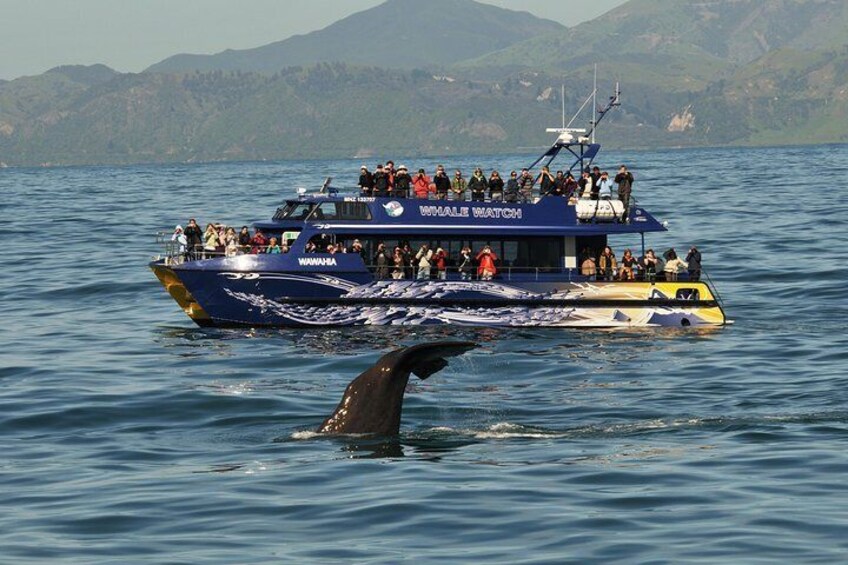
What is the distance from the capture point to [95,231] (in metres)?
89.9

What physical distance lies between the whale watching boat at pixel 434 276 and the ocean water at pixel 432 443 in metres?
0.78

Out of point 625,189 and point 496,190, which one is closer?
point 496,190

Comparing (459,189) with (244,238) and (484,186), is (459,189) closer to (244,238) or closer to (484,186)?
(484,186)

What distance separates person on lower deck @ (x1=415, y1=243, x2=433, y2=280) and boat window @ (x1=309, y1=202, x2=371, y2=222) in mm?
2125

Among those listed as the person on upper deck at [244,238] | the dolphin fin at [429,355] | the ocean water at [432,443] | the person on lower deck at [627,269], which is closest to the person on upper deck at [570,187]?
the person on lower deck at [627,269]

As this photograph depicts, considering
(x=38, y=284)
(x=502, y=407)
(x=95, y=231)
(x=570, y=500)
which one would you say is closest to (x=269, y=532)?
(x=570, y=500)

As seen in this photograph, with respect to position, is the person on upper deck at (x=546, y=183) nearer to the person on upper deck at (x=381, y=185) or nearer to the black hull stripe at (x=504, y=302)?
the black hull stripe at (x=504, y=302)

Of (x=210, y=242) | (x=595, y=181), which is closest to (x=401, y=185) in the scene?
(x=210, y=242)

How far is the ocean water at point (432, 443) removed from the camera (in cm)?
1983

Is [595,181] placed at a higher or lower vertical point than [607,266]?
higher

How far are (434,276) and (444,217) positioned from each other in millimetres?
2030

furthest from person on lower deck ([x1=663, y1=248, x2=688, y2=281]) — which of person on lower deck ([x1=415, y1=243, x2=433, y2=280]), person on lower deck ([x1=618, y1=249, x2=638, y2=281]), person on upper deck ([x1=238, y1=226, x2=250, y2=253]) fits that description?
person on upper deck ([x1=238, y1=226, x2=250, y2=253])

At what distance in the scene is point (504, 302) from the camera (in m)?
45.4

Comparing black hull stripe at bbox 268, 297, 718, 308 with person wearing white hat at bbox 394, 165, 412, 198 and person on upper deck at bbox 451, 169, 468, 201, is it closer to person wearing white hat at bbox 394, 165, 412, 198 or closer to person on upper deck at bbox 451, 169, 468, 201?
person on upper deck at bbox 451, 169, 468, 201
